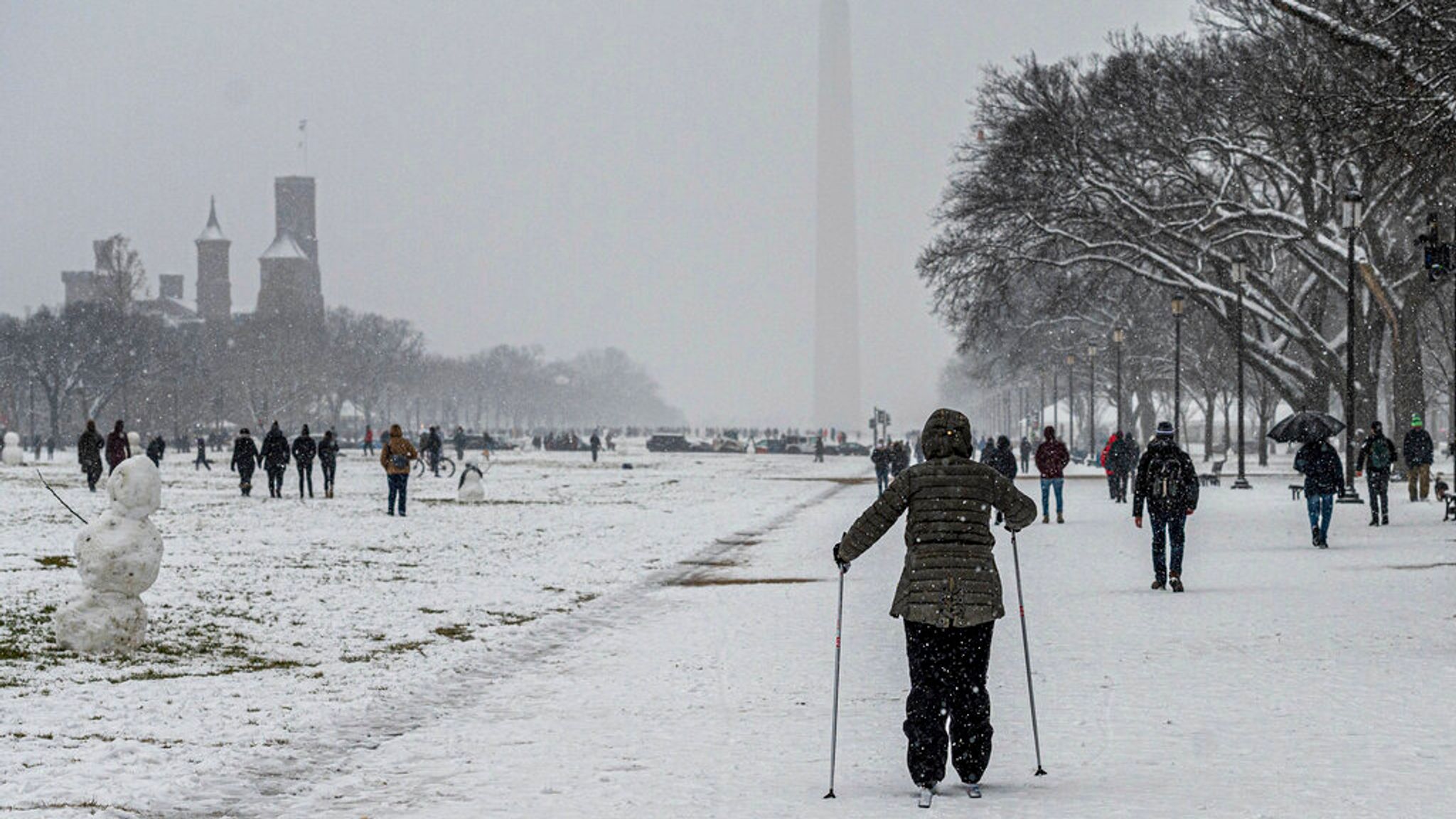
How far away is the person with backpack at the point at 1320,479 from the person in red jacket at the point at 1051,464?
533 cm

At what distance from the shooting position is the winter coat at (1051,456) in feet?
95.7

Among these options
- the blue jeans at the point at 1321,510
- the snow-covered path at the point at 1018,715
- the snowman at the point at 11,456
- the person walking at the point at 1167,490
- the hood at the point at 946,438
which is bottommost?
the snow-covered path at the point at 1018,715

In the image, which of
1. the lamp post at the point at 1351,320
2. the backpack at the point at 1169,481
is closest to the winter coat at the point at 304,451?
the lamp post at the point at 1351,320

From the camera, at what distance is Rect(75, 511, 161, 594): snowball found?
1276 cm

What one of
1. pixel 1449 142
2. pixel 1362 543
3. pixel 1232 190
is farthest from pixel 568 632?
pixel 1232 190

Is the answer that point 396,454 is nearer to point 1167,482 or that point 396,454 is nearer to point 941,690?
point 1167,482

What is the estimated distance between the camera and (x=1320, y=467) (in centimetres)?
2262

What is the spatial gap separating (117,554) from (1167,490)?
1008cm

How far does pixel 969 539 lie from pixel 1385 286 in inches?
1513

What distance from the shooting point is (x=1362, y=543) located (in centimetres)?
2422

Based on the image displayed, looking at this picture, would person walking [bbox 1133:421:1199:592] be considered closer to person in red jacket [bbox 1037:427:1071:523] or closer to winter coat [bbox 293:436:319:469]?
person in red jacket [bbox 1037:427:1071:523]

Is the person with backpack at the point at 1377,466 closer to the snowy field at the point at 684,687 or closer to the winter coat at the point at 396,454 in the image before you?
the snowy field at the point at 684,687

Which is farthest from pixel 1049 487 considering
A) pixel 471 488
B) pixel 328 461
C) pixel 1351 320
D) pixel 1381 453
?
pixel 328 461

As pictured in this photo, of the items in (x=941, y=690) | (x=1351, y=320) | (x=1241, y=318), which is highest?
(x=1241, y=318)
